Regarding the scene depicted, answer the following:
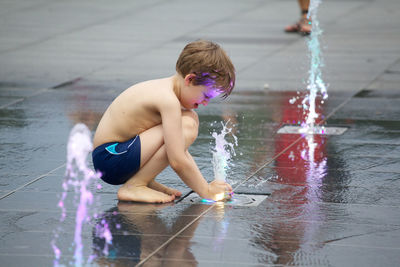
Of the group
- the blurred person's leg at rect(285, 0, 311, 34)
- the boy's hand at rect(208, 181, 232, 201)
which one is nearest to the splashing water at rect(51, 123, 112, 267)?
the boy's hand at rect(208, 181, 232, 201)

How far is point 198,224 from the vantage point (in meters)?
4.74

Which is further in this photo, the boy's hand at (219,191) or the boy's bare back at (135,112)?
the boy's hand at (219,191)

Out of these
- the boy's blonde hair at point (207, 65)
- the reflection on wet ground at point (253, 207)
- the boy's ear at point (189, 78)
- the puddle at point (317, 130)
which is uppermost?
the boy's blonde hair at point (207, 65)

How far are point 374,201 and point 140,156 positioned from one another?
1.44 metres

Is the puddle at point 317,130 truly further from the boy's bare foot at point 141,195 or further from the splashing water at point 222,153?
the boy's bare foot at point 141,195

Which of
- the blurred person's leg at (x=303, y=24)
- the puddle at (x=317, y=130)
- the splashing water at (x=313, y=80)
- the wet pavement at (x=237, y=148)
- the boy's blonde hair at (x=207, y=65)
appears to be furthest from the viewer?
the blurred person's leg at (x=303, y=24)

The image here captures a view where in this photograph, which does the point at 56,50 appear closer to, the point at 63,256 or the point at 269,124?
the point at 269,124

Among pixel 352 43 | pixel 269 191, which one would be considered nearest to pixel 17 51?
pixel 352 43

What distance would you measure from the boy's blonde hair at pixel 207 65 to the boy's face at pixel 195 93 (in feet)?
0.09

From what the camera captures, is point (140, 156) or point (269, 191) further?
point (269, 191)

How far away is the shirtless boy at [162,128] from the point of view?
16.3ft

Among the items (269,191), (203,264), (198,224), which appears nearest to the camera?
(203,264)

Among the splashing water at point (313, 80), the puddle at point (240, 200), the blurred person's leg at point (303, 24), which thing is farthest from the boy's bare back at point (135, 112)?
the blurred person's leg at point (303, 24)

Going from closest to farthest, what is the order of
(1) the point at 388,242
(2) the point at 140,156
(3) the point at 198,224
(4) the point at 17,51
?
(1) the point at 388,242, (3) the point at 198,224, (2) the point at 140,156, (4) the point at 17,51
